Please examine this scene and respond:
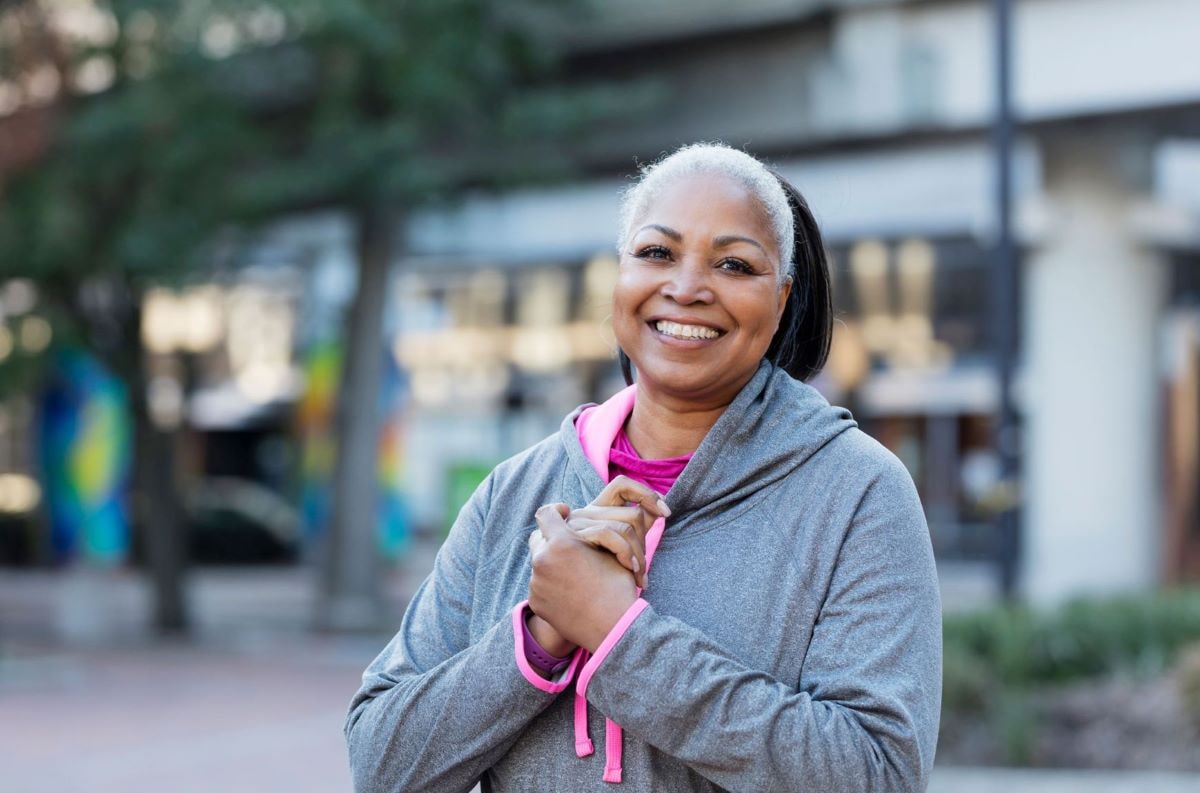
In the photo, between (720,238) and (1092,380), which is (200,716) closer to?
(720,238)

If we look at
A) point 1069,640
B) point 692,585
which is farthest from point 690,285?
point 1069,640

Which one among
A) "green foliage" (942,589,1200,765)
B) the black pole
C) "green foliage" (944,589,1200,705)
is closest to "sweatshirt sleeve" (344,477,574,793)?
"green foliage" (942,589,1200,765)

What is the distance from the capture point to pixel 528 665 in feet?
6.68

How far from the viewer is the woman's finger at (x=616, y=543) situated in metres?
1.98

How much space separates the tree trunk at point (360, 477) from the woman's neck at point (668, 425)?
52.1 ft

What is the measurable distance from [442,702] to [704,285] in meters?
0.65

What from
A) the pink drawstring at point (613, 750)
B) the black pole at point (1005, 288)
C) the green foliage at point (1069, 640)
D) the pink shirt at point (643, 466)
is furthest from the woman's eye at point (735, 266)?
the black pole at point (1005, 288)

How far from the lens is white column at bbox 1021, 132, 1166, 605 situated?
18.5 m

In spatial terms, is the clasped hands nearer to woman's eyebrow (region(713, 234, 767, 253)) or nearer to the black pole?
woman's eyebrow (region(713, 234, 767, 253))

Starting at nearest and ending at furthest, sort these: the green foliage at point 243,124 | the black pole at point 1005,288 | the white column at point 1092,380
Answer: the black pole at point 1005,288, the green foliage at point 243,124, the white column at point 1092,380

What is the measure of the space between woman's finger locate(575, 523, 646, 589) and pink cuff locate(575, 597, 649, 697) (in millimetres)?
46

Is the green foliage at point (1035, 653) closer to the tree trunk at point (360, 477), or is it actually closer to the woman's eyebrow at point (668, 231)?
the woman's eyebrow at point (668, 231)

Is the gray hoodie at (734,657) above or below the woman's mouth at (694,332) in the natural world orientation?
below

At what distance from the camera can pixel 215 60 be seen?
15586mm
